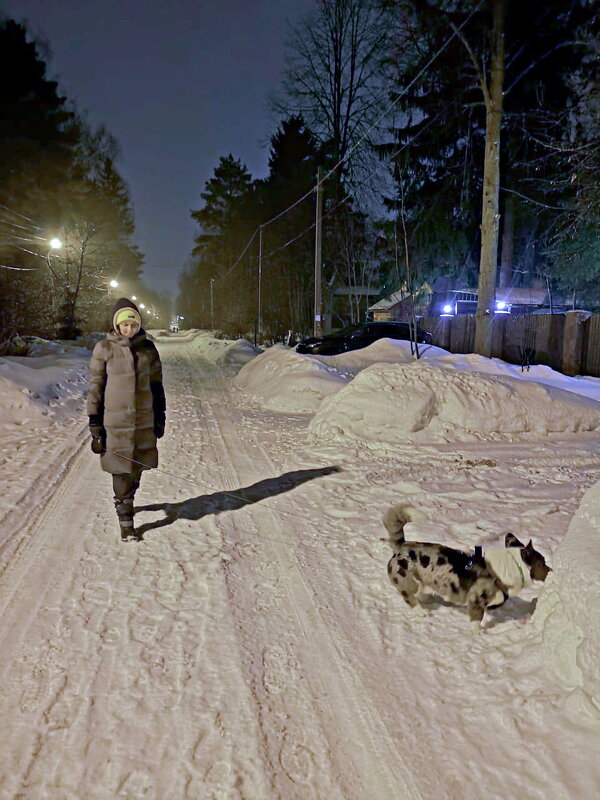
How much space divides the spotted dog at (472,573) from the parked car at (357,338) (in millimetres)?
14299

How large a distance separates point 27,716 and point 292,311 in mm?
34159

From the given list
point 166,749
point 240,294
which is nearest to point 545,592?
point 166,749

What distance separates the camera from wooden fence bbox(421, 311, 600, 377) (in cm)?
1274

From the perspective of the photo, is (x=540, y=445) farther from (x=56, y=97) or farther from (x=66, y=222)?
(x=56, y=97)

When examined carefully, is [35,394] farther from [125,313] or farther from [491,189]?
[491,189]

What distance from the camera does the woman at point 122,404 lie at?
399 cm

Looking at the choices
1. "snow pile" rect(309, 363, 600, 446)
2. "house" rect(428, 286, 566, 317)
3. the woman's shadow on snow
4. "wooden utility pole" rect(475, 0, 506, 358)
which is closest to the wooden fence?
"wooden utility pole" rect(475, 0, 506, 358)

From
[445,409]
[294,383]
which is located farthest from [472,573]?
[294,383]

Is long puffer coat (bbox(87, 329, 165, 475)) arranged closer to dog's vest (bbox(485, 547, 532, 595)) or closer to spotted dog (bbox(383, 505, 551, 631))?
spotted dog (bbox(383, 505, 551, 631))

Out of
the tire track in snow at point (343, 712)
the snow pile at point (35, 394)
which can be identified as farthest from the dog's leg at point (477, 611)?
the snow pile at point (35, 394)

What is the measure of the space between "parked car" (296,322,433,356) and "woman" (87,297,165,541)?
13.3 metres

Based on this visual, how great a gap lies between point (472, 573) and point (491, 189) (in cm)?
1161

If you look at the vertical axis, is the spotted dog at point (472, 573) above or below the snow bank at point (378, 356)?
below

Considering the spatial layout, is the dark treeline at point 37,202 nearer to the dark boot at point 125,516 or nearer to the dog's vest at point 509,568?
the dark boot at point 125,516
